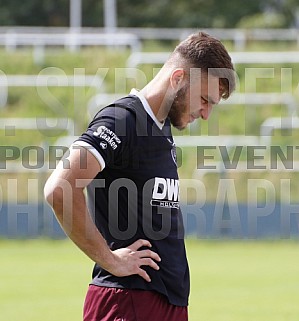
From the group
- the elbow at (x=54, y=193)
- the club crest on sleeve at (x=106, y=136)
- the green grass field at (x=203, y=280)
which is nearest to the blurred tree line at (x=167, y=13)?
the green grass field at (x=203, y=280)

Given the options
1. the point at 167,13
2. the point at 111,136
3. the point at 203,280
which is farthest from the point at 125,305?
the point at 167,13

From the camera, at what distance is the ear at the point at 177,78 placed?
13.7 ft

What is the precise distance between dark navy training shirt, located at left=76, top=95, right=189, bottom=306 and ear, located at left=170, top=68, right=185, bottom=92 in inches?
6.5

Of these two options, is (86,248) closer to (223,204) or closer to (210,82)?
(210,82)

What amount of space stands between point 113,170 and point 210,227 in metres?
14.7

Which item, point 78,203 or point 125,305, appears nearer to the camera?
point 78,203

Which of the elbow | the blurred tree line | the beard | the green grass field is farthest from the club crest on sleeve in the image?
the blurred tree line

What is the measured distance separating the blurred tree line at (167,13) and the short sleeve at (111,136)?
31.7 m

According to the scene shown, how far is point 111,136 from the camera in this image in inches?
157

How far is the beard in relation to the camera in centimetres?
419

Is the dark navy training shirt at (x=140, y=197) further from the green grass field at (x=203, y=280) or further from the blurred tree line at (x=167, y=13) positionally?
the blurred tree line at (x=167, y=13)

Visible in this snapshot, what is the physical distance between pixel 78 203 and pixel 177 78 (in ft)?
2.31

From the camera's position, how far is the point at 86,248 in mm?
4039

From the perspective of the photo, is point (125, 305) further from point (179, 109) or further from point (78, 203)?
point (179, 109)
